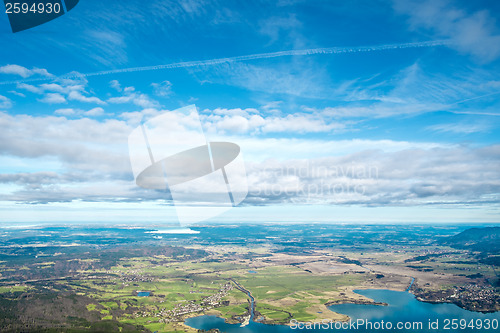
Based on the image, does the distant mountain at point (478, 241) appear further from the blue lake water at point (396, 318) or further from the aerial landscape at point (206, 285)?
the blue lake water at point (396, 318)

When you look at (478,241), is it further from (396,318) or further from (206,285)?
(206,285)

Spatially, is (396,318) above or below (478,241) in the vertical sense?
above

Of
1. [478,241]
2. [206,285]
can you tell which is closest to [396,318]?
[206,285]

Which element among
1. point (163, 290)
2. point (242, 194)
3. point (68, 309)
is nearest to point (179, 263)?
point (163, 290)

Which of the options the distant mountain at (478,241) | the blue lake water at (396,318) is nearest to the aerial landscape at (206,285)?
the blue lake water at (396,318)

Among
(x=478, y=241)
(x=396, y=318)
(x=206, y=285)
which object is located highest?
(x=396, y=318)

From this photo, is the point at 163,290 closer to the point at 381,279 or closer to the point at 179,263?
the point at 179,263
